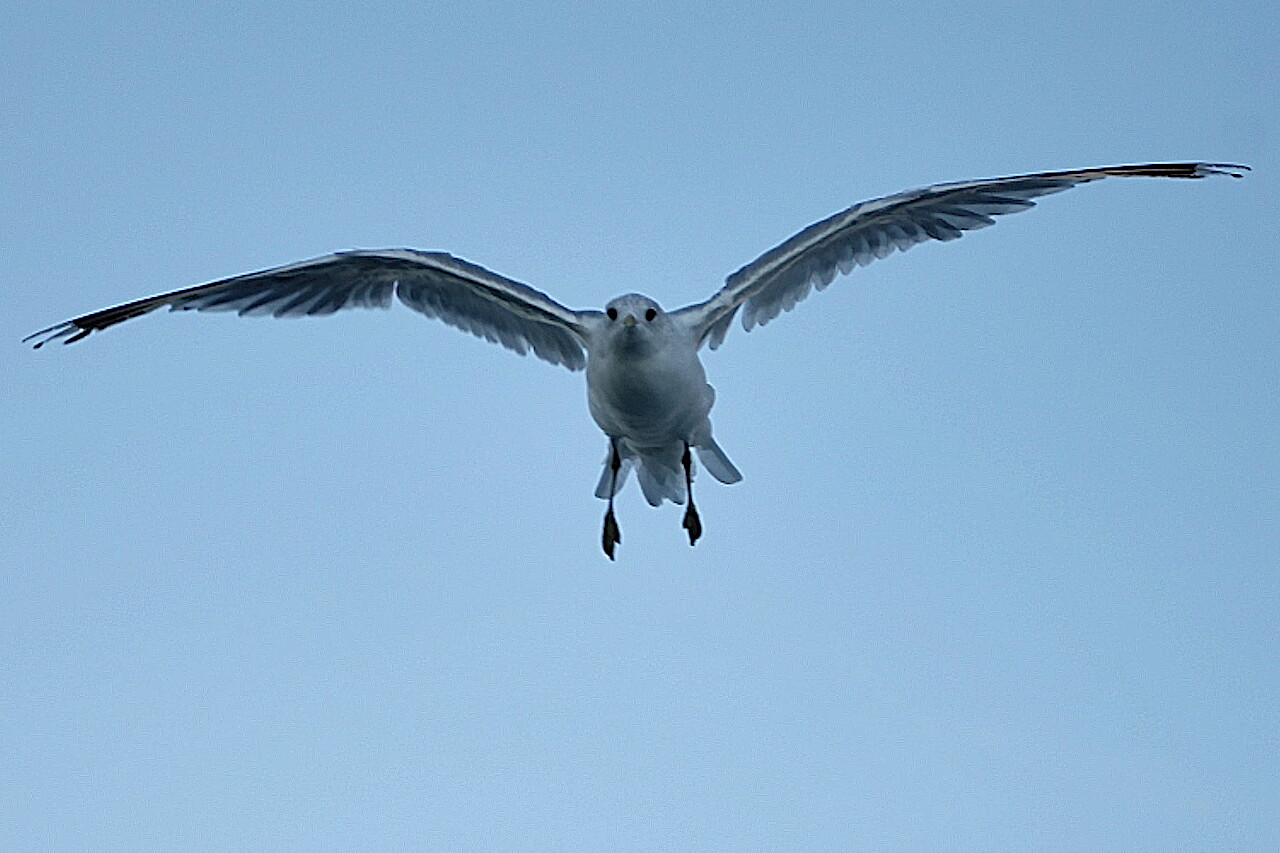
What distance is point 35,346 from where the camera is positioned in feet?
29.2

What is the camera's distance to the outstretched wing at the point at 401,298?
10.1m

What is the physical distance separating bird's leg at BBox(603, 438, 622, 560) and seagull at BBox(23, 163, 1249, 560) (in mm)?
11

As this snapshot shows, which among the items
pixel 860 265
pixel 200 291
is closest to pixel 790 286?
pixel 860 265

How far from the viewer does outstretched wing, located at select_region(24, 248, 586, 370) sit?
399 inches

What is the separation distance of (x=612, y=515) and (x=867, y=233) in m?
2.77

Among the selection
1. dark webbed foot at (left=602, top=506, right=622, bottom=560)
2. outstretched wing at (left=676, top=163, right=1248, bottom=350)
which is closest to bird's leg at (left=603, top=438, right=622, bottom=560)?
dark webbed foot at (left=602, top=506, right=622, bottom=560)

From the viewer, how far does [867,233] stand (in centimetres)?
1087

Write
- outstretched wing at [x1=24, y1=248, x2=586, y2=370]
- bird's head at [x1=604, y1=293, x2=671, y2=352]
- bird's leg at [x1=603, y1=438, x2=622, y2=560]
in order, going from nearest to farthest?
bird's head at [x1=604, y1=293, x2=671, y2=352], outstretched wing at [x1=24, y1=248, x2=586, y2=370], bird's leg at [x1=603, y1=438, x2=622, y2=560]

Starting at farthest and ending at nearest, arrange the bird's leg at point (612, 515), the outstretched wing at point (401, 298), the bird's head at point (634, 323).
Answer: the bird's leg at point (612, 515) < the outstretched wing at point (401, 298) < the bird's head at point (634, 323)

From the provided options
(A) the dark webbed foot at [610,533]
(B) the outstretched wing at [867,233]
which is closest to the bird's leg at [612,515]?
(A) the dark webbed foot at [610,533]

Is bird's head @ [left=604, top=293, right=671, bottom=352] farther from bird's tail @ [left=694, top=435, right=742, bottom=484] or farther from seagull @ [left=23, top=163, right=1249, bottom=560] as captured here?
bird's tail @ [left=694, top=435, right=742, bottom=484]

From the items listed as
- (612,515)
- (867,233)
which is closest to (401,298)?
(612,515)

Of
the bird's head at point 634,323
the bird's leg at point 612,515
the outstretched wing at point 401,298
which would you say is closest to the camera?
the bird's head at point 634,323

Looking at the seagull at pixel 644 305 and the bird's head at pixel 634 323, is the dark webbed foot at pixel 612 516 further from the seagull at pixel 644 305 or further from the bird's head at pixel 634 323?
the bird's head at pixel 634 323
